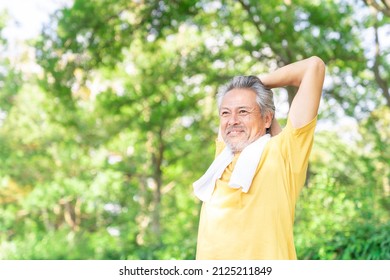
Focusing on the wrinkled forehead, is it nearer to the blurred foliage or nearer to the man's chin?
the man's chin

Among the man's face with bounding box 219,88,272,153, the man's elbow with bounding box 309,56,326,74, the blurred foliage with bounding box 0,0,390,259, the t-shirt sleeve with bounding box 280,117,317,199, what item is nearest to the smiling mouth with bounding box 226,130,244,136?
the man's face with bounding box 219,88,272,153

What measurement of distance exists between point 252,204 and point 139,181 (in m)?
9.67

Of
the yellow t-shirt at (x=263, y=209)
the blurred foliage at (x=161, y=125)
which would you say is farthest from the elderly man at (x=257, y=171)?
the blurred foliage at (x=161, y=125)

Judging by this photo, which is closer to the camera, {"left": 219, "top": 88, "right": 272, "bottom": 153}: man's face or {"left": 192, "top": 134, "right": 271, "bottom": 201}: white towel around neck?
{"left": 192, "top": 134, "right": 271, "bottom": 201}: white towel around neck

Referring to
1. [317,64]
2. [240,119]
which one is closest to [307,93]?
[317,64]

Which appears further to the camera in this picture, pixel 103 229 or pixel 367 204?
pixel 103 229

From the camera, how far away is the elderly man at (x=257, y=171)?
1418 millimetres

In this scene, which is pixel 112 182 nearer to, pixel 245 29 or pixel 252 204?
pixel 245 29

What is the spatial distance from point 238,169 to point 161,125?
755cm

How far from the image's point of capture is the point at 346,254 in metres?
3.80

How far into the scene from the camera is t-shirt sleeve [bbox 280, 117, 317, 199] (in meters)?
1.48

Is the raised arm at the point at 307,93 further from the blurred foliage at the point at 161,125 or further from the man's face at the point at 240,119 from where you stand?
the blurred foliage at the point at 161,125

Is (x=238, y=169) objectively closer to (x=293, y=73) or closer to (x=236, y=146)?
(x=236, y=146)
